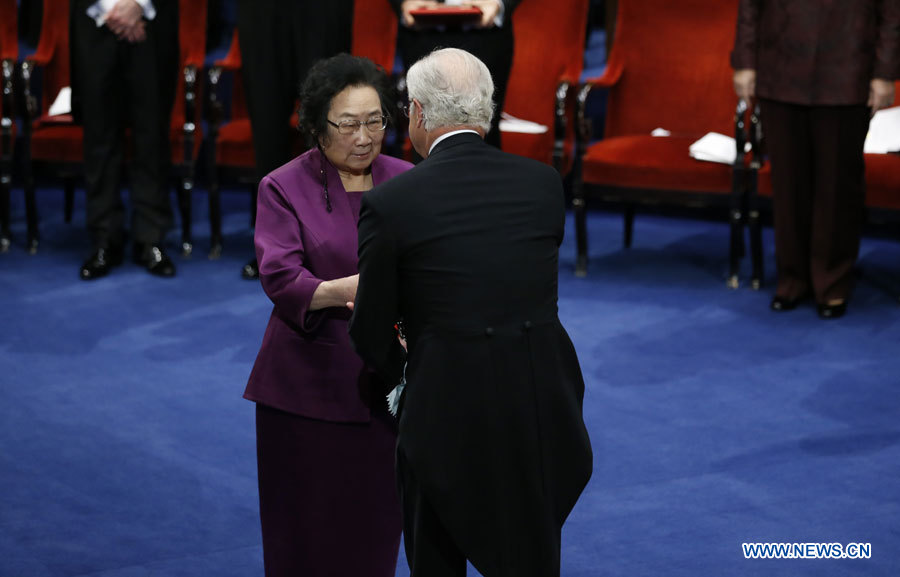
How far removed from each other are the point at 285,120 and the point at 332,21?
1.63 feet

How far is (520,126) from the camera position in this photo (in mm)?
6168

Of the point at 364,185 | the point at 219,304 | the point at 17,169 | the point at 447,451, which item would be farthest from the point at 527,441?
the point at 17,169

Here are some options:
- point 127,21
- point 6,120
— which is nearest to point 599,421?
point 127,21

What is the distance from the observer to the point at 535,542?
7.50ft

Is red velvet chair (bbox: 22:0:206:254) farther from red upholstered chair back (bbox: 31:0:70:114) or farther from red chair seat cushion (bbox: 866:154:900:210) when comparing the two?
red chair seat cushion (bbox: 866:154:900:210)

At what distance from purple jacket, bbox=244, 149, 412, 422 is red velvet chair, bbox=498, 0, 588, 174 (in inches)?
137

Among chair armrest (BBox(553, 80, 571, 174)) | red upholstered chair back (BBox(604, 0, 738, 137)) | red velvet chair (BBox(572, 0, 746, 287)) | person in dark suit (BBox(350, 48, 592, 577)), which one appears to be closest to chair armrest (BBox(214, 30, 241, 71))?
chair armrest (BBox(553, 80, 571, 174))

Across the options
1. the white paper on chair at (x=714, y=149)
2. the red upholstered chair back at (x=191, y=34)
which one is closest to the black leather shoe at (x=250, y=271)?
the red upholstered chair back at (x=191, y=34)

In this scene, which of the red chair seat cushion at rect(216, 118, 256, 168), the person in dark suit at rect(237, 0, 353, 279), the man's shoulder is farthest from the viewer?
the red chair seat cushion at rect(216, 118, 256, 168)

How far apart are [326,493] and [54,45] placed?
4.75 meters

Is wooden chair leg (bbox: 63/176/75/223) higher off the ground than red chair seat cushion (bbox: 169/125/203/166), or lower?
lower

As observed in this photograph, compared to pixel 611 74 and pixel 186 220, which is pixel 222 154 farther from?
pixel 611 74

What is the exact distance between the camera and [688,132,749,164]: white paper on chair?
5.70m

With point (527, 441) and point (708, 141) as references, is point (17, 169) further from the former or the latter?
point (527, 441)
